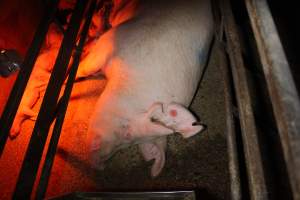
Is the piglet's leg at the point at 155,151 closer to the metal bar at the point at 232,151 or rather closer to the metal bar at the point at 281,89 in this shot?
the metal bar at the point at 232,151

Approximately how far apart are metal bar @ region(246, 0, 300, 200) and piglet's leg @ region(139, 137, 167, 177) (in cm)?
142

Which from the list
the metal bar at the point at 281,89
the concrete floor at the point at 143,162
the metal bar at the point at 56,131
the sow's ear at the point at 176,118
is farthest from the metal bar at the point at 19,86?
the metal bar at the point at 281,89

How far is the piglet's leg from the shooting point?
84.9 inches

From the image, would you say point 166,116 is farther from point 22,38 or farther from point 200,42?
point 22,38

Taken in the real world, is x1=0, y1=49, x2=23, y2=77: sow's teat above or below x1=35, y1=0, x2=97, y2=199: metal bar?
above

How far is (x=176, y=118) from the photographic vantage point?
1.99 metres

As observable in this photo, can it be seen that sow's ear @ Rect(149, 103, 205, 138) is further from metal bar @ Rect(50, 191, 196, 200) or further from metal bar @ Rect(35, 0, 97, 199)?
metal bar @ Rect(35, 0, 97, 199)

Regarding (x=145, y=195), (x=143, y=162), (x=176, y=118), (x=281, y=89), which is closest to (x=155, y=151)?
(x=143, y=162)

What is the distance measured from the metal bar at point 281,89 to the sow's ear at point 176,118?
1087mm

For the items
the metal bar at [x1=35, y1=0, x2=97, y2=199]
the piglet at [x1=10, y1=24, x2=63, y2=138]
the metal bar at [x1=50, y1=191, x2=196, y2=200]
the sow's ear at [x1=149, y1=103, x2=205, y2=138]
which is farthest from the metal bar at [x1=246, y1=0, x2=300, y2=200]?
the piglet at [x1=10, y1=24, x2=63, y2=138]

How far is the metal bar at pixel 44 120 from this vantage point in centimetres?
158

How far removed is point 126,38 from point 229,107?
4.17 feet

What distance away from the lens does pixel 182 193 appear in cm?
150

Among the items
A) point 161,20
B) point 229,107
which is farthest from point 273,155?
point 161,20
